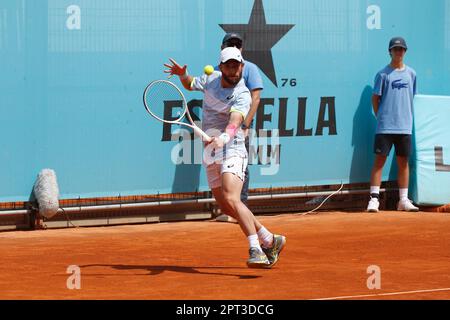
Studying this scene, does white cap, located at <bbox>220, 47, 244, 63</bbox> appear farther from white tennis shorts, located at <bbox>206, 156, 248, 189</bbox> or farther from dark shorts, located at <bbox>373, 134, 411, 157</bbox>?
dark shorts, located at <bbox>373, 134, 411, 157</bbox>

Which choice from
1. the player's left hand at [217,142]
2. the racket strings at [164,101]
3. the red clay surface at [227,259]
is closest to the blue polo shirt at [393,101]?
the red clay surface at [227,259]

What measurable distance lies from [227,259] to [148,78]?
119 inches

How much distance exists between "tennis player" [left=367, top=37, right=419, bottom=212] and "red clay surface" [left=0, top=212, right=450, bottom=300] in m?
0.42

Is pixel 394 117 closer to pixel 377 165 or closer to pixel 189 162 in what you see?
pixel 377 165

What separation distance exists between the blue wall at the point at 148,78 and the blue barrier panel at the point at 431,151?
0.43m

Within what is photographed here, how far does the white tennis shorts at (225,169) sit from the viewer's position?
341 inches

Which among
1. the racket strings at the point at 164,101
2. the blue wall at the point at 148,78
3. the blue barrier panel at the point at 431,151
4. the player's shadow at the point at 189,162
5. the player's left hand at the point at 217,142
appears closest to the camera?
the player's left hand at the point at 217,142

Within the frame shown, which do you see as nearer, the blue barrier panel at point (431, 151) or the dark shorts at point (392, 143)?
the dark shorts at point (392, 143)

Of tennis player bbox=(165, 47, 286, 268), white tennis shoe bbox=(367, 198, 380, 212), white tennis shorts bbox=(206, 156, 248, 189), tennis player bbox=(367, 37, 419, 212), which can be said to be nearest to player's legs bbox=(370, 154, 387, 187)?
tennis player bbox=(367, 37, 419, 212)

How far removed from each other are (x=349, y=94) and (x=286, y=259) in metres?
4.26

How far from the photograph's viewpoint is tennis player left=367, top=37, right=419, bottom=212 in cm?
1313

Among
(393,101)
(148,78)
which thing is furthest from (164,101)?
(393,101)

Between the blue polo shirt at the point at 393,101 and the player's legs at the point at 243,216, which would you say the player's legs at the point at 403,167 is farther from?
the player's legs at the point at 243,216

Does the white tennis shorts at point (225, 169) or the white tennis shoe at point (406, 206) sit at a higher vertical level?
the white tennis shorts at point (225, 169)
